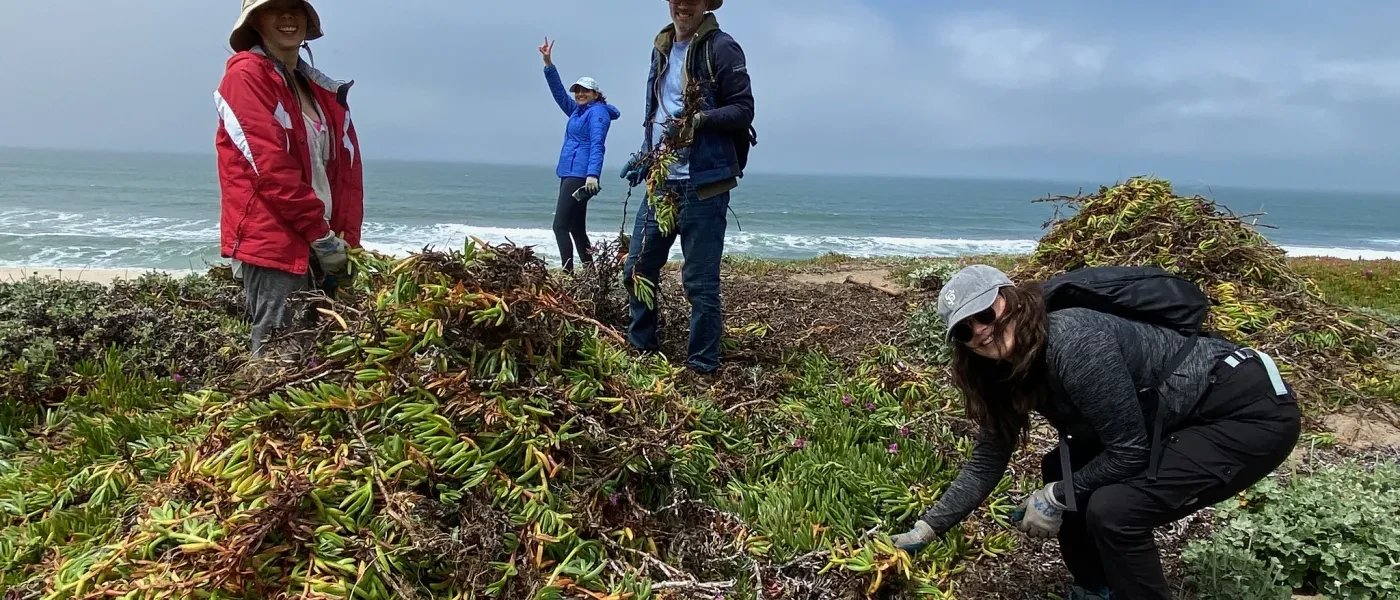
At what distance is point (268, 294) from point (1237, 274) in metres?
6.91

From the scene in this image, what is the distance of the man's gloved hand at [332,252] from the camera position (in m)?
3.70

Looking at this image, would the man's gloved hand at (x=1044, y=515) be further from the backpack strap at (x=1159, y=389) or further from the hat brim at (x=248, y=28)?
the hat brim at (x=248, y=28)

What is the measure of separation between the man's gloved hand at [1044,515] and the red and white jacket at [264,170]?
3.32m

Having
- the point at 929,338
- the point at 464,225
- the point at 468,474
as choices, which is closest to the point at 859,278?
the point at 929,338

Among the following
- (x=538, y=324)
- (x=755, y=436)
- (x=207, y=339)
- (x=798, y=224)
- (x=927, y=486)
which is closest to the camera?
(x=538, y=324)

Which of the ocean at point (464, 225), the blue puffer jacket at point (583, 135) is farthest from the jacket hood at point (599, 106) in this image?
the ocean at point (464, 225)

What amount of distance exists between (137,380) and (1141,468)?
4717 millimetres

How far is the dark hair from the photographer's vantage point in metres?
2.43

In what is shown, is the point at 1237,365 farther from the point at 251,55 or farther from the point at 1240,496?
the point at 251,55

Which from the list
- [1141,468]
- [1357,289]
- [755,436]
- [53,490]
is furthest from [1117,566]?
[1357,289]

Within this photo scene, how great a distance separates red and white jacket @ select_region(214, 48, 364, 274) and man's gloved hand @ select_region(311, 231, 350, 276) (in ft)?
0.13

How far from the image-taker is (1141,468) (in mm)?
2494

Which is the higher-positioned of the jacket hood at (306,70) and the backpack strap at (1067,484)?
the jacket hood at (306,70)

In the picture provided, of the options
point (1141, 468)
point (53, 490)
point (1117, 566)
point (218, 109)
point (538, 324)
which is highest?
point (218, 109)
